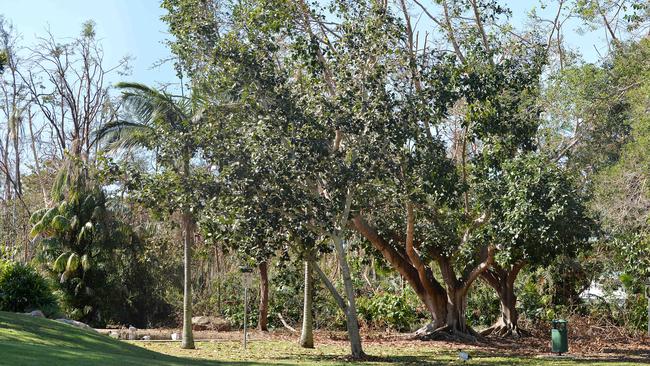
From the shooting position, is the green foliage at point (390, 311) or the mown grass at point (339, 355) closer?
the mown grass at point (339, 355)

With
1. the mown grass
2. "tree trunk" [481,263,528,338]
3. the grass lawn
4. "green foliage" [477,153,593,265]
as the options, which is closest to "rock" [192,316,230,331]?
the grass lawn

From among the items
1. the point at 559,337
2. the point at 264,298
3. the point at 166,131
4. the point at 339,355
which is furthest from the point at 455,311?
the point at 166,131

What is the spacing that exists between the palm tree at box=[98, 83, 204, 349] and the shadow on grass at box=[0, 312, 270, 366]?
11.9 feet

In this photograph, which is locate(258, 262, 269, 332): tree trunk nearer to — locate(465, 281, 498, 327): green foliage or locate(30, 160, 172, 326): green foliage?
locate(30, 160, 172, 326): green foliage

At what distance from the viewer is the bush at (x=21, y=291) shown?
22.4 m

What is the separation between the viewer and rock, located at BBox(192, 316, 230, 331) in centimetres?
2997

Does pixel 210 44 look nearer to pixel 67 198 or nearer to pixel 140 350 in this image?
pixel 140 350

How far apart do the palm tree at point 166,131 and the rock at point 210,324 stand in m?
8.13

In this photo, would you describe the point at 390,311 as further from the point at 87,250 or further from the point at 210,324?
the point at 87,250

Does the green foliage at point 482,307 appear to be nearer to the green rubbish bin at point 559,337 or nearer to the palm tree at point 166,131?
the green rubbish bin at point 559,337

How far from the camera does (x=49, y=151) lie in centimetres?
4466

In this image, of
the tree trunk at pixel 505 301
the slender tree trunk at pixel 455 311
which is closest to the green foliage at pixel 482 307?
the tree trunk at pixel 505 301

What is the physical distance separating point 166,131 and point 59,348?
6478mm

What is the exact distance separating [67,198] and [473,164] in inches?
635
